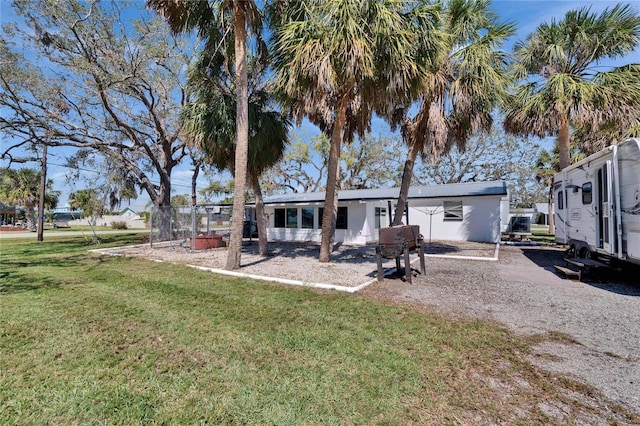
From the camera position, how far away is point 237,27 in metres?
7.95

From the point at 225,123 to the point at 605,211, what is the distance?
1045cm

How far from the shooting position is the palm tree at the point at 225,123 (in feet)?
32.1

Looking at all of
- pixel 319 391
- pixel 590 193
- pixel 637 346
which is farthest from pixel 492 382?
pixel 590 193

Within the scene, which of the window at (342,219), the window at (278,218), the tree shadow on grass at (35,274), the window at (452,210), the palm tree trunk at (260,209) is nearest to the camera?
the tree shadow on grass at (35,274)

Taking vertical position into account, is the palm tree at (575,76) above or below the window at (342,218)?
above

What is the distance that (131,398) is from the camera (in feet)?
8.46

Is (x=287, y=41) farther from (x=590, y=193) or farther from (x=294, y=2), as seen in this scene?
(x=590, y=193)

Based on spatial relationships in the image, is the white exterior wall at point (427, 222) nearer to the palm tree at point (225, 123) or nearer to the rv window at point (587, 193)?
the palm tree at point (225, 123)

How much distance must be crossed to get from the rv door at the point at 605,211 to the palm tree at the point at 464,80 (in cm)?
435

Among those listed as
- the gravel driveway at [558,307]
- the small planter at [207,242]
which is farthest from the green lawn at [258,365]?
the small planter at [207,242]

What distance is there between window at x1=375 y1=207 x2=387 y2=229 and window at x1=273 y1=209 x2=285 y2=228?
5.77m

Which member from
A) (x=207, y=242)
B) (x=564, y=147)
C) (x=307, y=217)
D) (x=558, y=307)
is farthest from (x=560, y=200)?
(x=207, y=242)

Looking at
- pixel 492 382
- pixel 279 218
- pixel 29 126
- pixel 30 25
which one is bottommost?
pixel 492 382

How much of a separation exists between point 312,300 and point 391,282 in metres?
2.38
